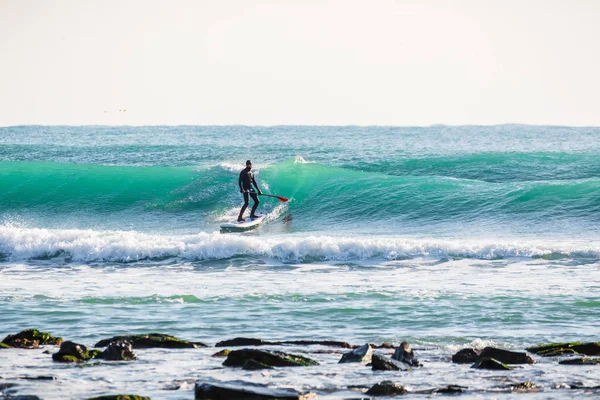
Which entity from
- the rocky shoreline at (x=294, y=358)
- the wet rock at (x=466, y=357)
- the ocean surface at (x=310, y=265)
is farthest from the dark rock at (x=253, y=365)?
the wet rock at (x=466, y=357)

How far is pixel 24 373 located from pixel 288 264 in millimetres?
10268

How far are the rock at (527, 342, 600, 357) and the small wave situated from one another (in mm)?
8519

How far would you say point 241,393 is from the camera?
24.1ft

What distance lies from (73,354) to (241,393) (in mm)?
2692

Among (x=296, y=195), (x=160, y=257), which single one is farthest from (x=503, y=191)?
(x=160, y=257)

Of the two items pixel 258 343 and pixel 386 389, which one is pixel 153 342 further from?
pixel 386 389

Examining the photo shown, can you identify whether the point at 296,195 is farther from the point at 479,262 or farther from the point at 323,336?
the point at 323,336

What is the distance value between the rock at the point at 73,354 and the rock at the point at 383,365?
3.04 metres

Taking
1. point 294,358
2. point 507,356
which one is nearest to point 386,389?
point 294,358

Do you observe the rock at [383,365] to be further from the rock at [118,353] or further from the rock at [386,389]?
the rock at [118,353]

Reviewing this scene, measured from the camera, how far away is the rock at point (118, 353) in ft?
30.1

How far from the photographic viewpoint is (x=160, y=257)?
64.6ft

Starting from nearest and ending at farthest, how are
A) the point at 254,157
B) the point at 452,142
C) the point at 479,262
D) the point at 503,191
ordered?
the point at 479,262 < the point at 503,191 < the point at 254,157 < the point at 452,142

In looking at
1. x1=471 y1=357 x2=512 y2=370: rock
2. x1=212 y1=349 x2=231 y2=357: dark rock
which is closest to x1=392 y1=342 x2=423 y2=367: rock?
x1=471 y1=357 x2=512 y2=370: rock
